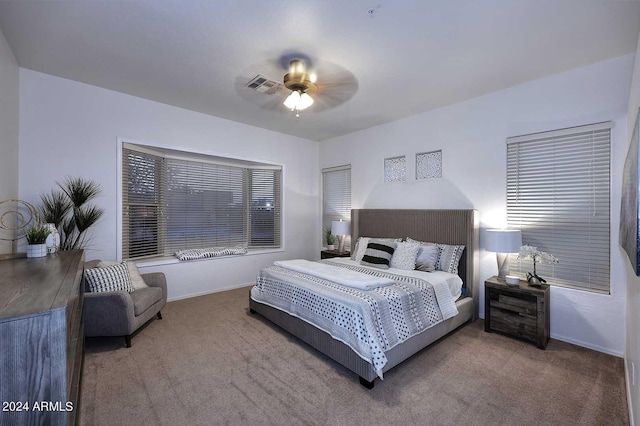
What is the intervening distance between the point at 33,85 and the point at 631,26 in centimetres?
561

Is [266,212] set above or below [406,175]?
below

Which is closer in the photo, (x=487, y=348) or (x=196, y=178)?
(x=487, y=348)

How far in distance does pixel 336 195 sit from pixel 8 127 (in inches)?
174

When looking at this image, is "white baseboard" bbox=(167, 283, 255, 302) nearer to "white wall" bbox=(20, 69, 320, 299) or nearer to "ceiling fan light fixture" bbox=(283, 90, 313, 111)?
"white wall" bbox=(20, 69, 320, 299)

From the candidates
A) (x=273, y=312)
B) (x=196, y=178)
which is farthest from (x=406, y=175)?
(x=196, y=178)

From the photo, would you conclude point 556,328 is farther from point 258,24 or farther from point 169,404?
point 258,24

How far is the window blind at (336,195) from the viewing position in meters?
5.34

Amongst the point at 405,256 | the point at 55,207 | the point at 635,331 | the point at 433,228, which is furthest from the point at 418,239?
the point at 55,207

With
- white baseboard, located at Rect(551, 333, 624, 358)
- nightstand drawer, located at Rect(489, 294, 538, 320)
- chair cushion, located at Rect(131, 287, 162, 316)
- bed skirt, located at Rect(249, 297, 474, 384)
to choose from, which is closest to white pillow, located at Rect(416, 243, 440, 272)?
bed skirt, located at Rect(249, 297, 474, 384)

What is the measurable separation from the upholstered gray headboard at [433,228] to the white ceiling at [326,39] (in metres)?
1.59

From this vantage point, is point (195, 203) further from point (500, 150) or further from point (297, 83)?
point (500, 150)

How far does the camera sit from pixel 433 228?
387cm

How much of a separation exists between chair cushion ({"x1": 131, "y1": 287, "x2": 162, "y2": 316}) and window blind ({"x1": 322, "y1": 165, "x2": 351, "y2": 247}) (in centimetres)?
321

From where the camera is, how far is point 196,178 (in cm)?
456
